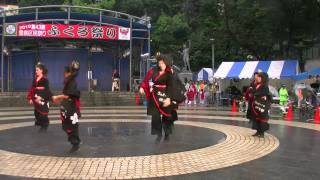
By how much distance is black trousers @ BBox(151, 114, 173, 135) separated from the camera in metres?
10.9

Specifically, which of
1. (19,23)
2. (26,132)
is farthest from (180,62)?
(26,132)

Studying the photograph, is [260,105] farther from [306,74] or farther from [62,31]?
[62,31]

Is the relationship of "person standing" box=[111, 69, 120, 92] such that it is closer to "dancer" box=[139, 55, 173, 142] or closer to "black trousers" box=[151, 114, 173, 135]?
"black trousers" box=[151, 114, 173, 135]

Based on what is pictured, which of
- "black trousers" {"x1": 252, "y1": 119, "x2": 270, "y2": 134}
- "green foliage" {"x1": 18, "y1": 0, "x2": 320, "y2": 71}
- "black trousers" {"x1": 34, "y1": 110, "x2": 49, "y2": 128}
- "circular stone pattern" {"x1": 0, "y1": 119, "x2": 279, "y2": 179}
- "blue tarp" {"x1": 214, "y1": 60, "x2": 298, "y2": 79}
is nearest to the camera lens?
"circular stone pattern" {"x1": 0, "y1": 119, "x2": 279, "y2": 179}

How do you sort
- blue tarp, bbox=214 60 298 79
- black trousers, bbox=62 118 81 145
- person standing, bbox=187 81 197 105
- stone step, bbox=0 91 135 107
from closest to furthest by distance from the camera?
black trousers, bbox=62 118 81 145
blue tarp, bbox=214 60 298 79
stone step, bbox=0 91 135 107
person standing, bbox=187 81 197 105

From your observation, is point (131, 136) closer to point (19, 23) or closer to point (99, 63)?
point (19, 23)

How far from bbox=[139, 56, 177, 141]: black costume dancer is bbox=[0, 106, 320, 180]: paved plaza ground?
626 millimetres

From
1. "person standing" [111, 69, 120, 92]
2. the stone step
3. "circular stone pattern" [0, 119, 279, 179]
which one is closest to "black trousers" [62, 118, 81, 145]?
"circular stone pattern" [0, 119, 279, 179]

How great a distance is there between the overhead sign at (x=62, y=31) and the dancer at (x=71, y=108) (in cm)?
1821

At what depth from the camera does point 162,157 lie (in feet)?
29.9

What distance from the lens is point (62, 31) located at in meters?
28.0

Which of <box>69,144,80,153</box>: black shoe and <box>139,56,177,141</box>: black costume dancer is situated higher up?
<box>139,56,177,141</box>: black costume dancer

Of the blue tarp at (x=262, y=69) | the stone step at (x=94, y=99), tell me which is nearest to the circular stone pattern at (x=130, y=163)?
the blue tarp at (x=262, y=69)

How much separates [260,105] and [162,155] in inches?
154
